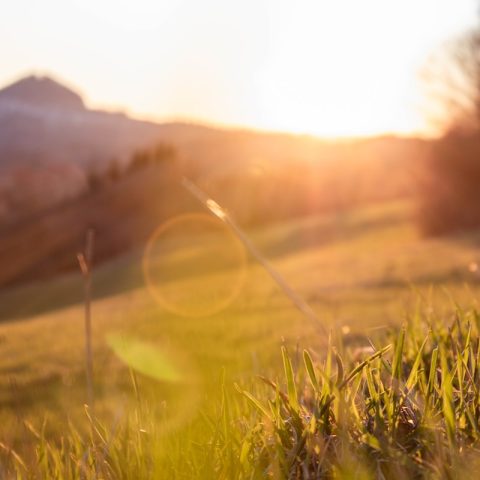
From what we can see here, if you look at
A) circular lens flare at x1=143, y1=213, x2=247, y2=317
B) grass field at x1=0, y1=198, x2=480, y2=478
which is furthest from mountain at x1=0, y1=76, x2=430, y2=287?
grass field at x1=0, y1=198, x2=480, y2=478

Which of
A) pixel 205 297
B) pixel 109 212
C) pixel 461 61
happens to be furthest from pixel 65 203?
pixel 205 297

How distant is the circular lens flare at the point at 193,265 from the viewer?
12.5m

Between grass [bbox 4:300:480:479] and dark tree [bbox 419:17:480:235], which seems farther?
dark tree [bbox 419:17:480:235]

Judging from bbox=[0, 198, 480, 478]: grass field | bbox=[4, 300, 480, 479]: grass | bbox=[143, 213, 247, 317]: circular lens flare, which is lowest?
bbox=[143, 213, 247, 317]: circular lens flare

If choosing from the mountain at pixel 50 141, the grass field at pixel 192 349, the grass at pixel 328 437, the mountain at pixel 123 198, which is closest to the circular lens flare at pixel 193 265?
the grass field at pixel 192 349

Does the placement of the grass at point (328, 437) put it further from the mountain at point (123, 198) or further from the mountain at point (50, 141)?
the mountain at point (123, 198)

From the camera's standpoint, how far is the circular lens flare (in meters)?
12.5

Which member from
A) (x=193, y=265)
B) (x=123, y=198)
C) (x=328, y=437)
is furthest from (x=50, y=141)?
(x=328, y=437)

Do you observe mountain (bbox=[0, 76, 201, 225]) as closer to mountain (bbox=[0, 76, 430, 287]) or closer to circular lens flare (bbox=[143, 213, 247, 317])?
mountain (bbox=[0, 76, 430, 287])

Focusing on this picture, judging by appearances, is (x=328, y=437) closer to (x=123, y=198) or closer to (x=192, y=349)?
(x=192, y=349)

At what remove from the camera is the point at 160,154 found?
190ft

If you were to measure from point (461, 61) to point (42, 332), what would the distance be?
1919 cm

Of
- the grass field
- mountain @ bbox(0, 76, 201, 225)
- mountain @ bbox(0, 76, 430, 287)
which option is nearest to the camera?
the grass field

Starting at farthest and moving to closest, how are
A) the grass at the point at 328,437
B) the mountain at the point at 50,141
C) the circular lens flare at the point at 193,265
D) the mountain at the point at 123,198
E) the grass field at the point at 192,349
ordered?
the mountain at the point at 123,198 → the circular lens flare at the point at 193,265 → the mountain at the point at 50,141 → the grass field at the point at 192,349 → the grass at the point at 328,437
